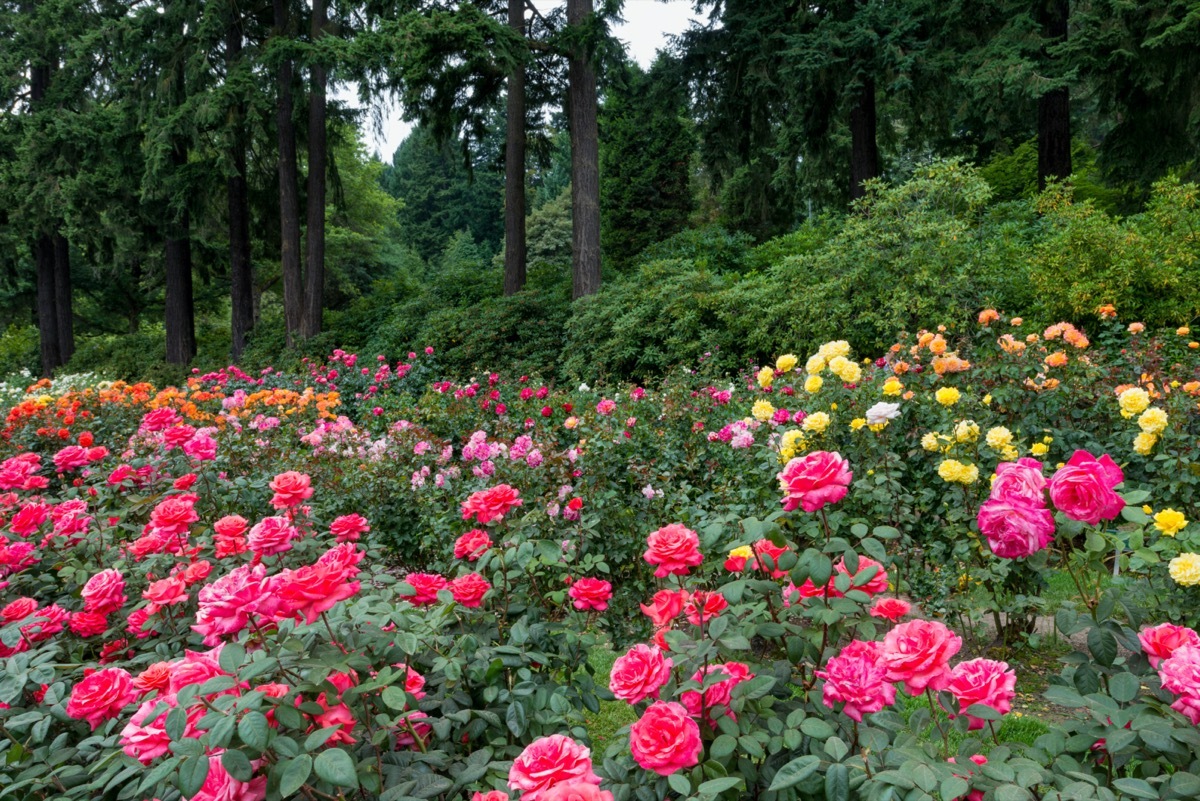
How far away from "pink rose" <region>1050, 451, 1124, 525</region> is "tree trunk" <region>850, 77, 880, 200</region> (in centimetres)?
1113

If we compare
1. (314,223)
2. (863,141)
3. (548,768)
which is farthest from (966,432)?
(314,223)

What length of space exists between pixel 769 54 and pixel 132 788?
41.8 ft

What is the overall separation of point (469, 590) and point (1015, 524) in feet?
Result: 3.65

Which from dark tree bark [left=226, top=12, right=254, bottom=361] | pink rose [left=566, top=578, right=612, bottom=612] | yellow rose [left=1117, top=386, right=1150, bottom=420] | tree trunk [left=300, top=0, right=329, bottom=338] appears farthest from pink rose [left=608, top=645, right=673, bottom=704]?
dark tree bark [left=226, top=12, right=254, bottom=361]

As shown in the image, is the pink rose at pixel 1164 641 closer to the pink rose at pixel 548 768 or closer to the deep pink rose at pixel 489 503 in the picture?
the pink rose at pixel 548 768

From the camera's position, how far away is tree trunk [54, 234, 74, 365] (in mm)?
18500

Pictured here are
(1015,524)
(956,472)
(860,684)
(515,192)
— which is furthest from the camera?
(515,192)

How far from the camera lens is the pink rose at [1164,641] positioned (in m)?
1.24

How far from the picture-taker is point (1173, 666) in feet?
3.76

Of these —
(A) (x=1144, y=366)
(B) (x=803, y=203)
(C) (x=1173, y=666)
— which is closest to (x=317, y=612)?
(C) (x=1173, y=666)

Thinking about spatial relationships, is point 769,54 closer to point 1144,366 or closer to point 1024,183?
point 1024,183

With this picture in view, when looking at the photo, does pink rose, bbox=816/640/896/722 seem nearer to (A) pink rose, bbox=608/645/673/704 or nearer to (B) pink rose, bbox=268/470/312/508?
(A) pink rose, bbox=608/645/673/704

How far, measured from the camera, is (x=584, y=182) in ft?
36.1

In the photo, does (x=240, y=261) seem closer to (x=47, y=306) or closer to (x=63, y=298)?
(x=63, y=298)
